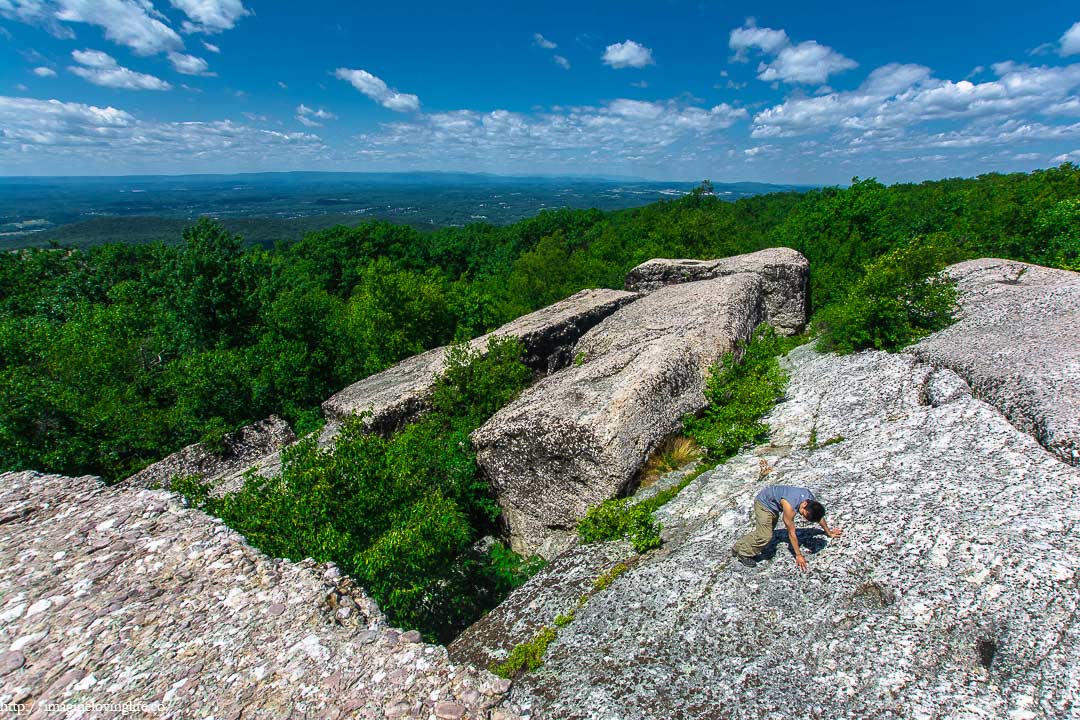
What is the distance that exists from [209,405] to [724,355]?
1978 centimetres

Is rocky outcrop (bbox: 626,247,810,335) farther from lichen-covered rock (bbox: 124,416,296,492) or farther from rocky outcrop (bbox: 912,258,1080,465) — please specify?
lichen-covered rock (bbox: 124,416,296,492)

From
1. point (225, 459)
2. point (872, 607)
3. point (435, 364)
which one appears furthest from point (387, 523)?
point (225, 459)

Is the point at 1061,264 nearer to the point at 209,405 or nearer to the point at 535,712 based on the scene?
the point at 535,712

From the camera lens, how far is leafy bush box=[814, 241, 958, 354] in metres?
13.3

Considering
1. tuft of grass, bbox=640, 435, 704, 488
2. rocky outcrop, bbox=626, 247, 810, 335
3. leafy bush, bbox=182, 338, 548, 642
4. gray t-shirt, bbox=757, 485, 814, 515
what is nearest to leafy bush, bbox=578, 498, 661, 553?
tuft of grass, bbox=640, 435, 704, 488

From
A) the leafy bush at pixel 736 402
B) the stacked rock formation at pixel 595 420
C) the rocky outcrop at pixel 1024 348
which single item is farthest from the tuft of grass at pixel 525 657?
the rocky outcrop at pixel 1024 348

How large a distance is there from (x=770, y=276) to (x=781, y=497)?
16.1 m

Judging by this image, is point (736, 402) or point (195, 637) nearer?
point (195, 637)

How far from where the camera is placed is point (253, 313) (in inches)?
1188

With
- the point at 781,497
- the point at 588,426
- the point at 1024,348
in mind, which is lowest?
the point at 588,426

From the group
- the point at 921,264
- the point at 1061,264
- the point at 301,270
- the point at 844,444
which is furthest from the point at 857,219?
the point at 301,270

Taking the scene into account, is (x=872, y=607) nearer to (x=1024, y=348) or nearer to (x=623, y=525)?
(x=623, y=525)

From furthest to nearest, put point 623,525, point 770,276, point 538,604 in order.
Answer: point 770,276, point 623,525, point 538,604

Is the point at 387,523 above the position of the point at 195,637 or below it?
below
